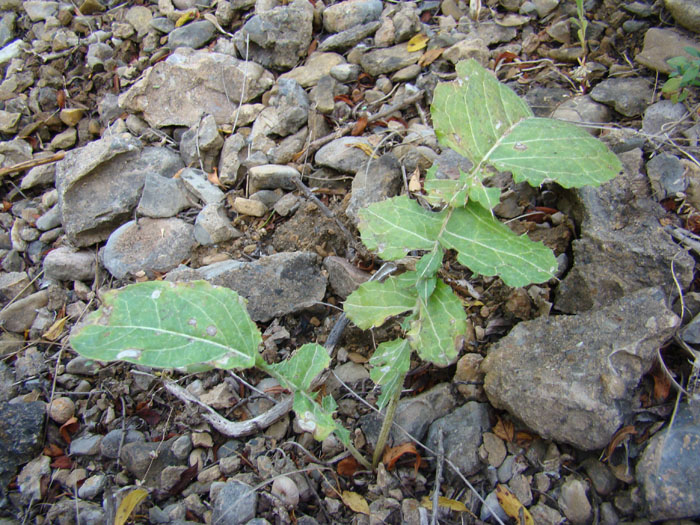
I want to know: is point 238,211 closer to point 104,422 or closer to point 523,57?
point 104,422

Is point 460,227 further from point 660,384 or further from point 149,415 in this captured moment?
point 149,415

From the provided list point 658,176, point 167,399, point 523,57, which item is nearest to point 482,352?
point 658,176

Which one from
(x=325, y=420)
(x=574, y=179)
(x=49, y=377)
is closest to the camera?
(x=325, y=420)

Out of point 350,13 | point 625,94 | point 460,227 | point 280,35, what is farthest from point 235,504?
point 350,13

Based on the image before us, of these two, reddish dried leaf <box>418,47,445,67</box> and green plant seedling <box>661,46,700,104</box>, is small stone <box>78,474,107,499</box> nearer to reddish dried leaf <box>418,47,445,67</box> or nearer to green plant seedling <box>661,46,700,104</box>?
reddish dried leaf <box>418,47,445,67</box>

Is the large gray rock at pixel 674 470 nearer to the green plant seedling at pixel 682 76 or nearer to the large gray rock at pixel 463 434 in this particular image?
the large gray rock at pixel 463 434

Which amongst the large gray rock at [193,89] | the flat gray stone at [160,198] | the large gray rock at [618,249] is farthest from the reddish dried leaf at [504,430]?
the large gray rock at [193,89]
